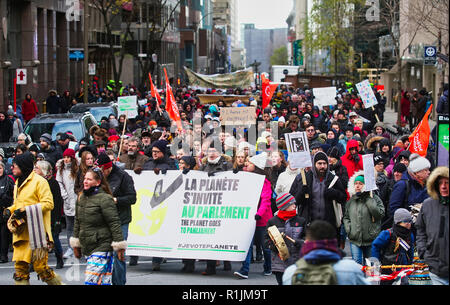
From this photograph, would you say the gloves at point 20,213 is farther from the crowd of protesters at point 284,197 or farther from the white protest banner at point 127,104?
the white protest banner at point 127,104

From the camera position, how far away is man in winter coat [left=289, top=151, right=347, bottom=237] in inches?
408

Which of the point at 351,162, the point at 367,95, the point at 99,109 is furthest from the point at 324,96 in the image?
the point at 351,162

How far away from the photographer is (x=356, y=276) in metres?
5.73

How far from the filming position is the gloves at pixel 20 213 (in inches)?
365

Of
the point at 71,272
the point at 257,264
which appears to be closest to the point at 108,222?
the point at 71,272

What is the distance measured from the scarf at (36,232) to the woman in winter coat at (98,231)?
2.19 ft

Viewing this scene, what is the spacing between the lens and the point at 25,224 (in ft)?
30.8

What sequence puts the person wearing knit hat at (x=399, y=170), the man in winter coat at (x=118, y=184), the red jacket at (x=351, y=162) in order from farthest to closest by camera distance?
the red jacket at (x=351, y=162), the person wearing knit hat at (x=399, y=170), the man in winter coat at (x=118, y=184)

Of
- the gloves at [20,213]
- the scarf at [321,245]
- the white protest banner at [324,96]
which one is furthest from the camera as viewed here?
the white protest banner at [324,96]

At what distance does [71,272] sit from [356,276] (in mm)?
6458

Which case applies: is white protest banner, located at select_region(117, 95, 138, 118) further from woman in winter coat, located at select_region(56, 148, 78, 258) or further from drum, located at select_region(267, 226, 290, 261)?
drum, located at select_region(267, 226, 290, 261)

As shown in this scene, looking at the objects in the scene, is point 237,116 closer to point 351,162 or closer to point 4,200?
point 351,162

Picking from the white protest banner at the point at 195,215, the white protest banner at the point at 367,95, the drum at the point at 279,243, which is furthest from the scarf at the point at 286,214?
the white protest banner at the point at 367,95

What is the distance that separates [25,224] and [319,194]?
341 centimetres
